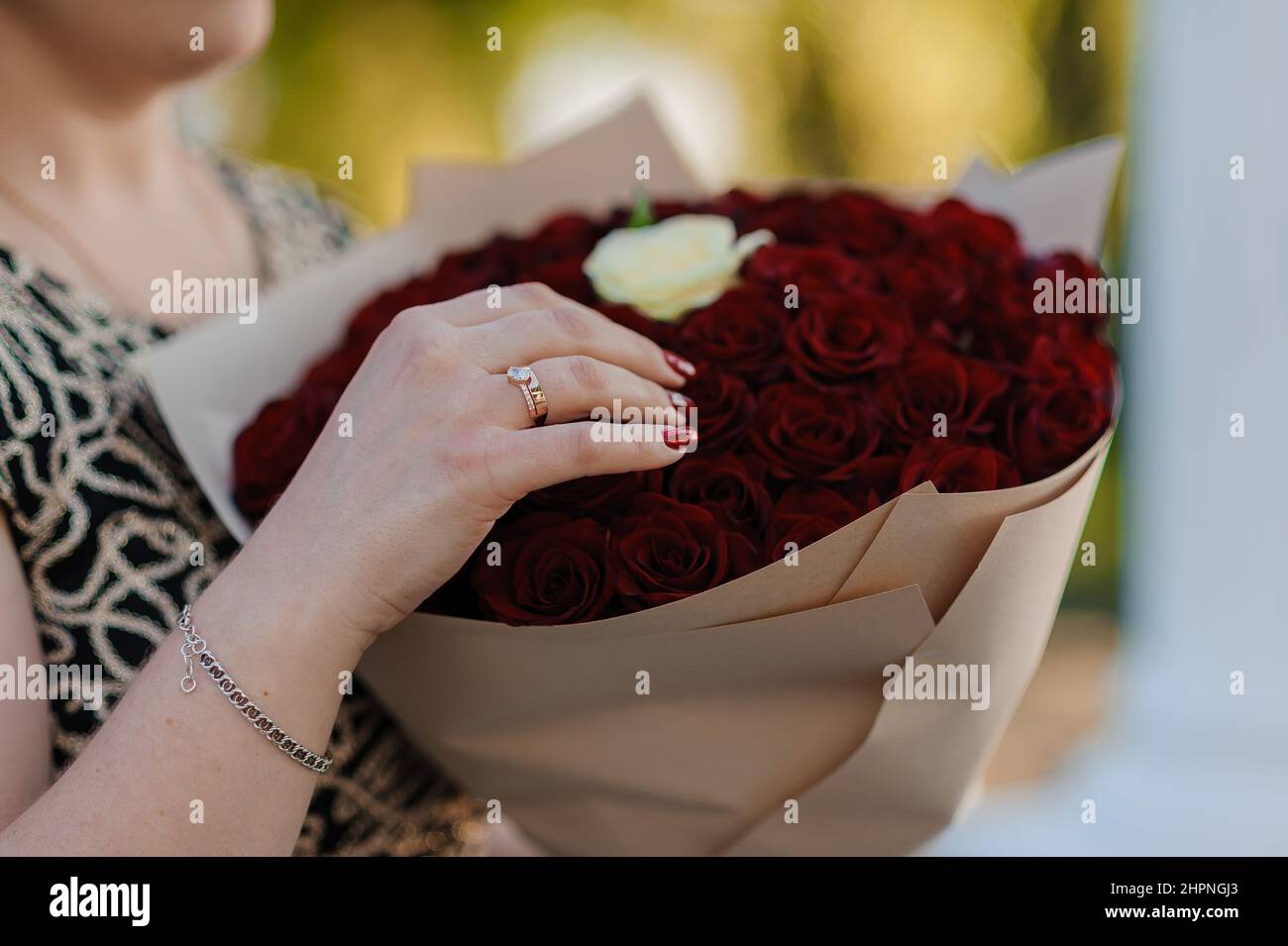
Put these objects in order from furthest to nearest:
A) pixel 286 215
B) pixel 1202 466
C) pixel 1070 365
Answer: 1. pixel 1202 466
2. pixel 286 215
3. pixel 1070 365

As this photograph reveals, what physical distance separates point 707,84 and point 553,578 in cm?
444

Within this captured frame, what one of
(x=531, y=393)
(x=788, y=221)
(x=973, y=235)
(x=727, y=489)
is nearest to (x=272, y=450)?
(x=531, y=393)

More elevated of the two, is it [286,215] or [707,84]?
[707,84]

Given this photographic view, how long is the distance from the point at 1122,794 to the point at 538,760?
5.62ft

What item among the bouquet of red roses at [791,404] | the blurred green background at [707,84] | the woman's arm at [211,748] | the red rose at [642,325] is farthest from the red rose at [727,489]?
the blurred green background at [707,84]

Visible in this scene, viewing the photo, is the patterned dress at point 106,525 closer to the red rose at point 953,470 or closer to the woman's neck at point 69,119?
the woman's neck at point 69,119

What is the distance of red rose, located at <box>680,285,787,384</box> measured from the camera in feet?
2.27

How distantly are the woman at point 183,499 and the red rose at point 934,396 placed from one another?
0.14 metres

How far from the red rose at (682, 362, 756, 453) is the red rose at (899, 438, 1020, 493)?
0.11 m

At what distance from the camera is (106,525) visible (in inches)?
29.8

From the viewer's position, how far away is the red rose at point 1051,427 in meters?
0.65

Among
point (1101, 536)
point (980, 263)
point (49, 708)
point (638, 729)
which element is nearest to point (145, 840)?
point (49, 708)

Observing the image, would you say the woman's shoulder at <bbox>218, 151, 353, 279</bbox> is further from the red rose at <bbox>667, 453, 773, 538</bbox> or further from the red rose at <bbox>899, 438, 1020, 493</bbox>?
the red rose at <bbox>899, 438, 1020, 493</bbox>

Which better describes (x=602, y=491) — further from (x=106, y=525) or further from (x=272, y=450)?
(x=106, y=525)
